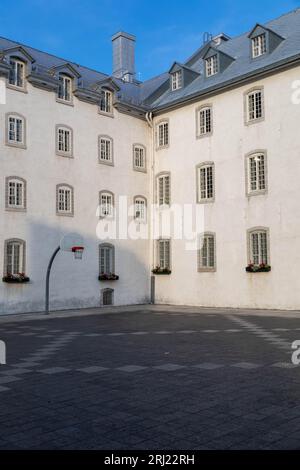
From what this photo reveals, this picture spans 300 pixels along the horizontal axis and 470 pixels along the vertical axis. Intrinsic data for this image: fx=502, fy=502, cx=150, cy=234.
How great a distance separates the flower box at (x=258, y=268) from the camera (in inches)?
908

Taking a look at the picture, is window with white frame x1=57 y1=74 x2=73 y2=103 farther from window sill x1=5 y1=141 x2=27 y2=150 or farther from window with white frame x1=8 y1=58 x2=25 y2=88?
window sill x1=5 y1=141 x2=27 y2=150

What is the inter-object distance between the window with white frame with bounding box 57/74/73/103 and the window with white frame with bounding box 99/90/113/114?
2076mm

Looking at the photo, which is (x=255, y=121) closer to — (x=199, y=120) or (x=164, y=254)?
(x=199, y=120)

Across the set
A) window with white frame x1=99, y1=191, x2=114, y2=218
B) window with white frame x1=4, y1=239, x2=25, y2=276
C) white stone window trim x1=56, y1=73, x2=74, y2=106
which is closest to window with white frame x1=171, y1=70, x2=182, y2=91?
white stone window trim x1=56, y1=73, x2=74, y2=106

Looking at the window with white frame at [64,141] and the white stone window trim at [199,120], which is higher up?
the white stone window trim at [199,120]

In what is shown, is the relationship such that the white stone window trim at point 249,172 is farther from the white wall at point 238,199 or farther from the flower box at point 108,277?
the flower box at point 108,277

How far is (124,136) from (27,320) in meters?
12.9

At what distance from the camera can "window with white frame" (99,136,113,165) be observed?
2702 cm

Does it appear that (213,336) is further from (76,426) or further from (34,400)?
(76,426)

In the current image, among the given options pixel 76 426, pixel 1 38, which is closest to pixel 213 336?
pixel 76 426

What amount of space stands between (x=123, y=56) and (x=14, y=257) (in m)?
21.4

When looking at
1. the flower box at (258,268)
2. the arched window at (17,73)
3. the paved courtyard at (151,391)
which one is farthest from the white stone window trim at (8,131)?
the flower box at (258,268)

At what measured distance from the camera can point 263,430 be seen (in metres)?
5.01

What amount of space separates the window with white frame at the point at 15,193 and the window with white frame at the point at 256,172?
10.8m
